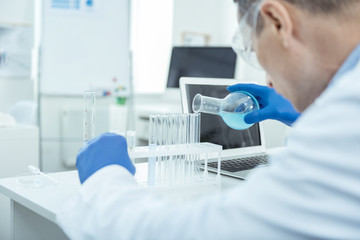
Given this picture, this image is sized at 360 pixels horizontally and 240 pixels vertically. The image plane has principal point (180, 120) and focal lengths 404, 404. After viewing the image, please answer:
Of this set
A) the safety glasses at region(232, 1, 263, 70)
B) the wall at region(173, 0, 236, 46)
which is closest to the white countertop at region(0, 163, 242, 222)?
the safety glasses at region(232, 1, 263, 70)

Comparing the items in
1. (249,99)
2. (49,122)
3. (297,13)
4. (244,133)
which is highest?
(297,13)

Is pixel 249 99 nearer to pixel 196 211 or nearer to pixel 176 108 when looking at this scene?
pixel 196 211

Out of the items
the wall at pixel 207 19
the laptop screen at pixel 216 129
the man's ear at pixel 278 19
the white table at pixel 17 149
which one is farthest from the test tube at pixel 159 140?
the wall at pixel 207 19

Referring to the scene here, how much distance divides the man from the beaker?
1.15 feet

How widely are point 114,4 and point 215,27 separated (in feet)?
5.39

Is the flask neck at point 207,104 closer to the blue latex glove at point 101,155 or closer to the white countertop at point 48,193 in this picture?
the white countertop at point 48,193

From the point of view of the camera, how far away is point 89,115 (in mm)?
1061

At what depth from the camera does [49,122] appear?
130 inches

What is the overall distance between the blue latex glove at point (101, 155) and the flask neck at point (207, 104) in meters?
0.36

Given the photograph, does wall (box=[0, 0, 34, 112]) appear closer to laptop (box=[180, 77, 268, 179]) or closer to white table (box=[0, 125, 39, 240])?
white table (box=[0, 125, 39, 240])

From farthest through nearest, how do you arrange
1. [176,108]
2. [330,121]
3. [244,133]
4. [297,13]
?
[176,108] → [244,133] → [297,13] → [330,121]

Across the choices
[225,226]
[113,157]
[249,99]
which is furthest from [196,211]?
[249,99]

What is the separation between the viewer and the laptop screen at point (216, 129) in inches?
51.0

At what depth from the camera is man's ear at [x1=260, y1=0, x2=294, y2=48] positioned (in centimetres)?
57
